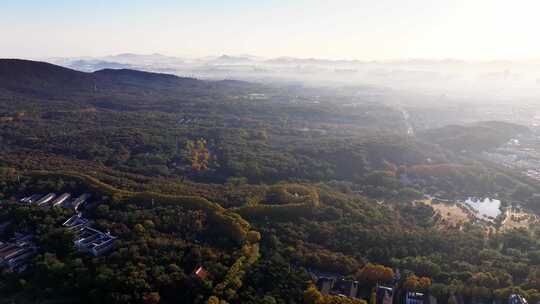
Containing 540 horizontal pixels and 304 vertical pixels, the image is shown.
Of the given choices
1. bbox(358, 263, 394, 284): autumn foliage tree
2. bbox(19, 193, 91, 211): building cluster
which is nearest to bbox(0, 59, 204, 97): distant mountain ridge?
bbox(19, 193, 91, 211): building cluster

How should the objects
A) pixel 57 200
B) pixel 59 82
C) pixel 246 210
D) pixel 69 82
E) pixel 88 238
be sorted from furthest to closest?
pixel 69 82
pixel 59 82
pixel 246 210
pixel 57 200
pixel 88 238

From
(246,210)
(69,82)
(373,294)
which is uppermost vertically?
(69,82)

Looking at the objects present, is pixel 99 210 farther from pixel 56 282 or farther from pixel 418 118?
pixel 418 118

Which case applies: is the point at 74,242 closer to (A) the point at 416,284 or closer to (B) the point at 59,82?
(A) the point at 416,284

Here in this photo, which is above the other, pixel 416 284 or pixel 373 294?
pixel 416 284

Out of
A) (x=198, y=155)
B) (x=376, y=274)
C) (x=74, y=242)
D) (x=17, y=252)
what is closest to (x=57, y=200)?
(x=17, y=252)

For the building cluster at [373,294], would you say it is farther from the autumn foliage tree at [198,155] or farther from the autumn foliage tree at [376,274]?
the autumn foliage tree at [198,155]

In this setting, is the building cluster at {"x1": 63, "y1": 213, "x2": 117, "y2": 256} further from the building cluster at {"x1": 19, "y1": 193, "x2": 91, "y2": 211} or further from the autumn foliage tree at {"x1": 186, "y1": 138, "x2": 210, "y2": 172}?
the autumn foliage tree at {"x1": 186, "y1": 138, "x2": 210, "y2": 172}
